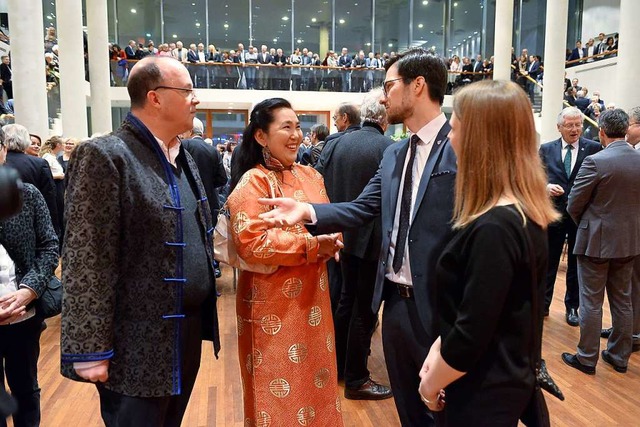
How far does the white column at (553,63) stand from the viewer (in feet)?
36.6

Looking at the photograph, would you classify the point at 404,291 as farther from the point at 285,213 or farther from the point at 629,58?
the point at 629,58

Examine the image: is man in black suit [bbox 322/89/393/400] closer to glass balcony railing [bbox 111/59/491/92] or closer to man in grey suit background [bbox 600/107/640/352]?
man in grey suit background [bbox 600/107/640/352]

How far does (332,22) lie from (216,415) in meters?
20.0

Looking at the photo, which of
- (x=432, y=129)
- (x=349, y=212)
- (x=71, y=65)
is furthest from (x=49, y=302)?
(x=71, y=65)

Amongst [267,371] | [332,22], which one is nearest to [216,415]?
[267,371]

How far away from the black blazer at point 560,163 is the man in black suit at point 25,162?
430 centimetres

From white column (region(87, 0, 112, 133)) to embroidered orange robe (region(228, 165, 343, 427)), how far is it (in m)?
11.9

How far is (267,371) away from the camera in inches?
81.0

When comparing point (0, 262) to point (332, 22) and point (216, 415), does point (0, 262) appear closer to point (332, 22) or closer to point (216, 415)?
point (216, 415)

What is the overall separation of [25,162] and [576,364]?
14.6ft

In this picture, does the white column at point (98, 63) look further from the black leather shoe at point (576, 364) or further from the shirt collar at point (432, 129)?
the shirt collar at point (432, 129)

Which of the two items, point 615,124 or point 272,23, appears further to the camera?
point 272,23

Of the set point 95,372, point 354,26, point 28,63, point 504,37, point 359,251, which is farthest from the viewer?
point 354,26

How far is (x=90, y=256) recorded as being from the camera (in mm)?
1494
